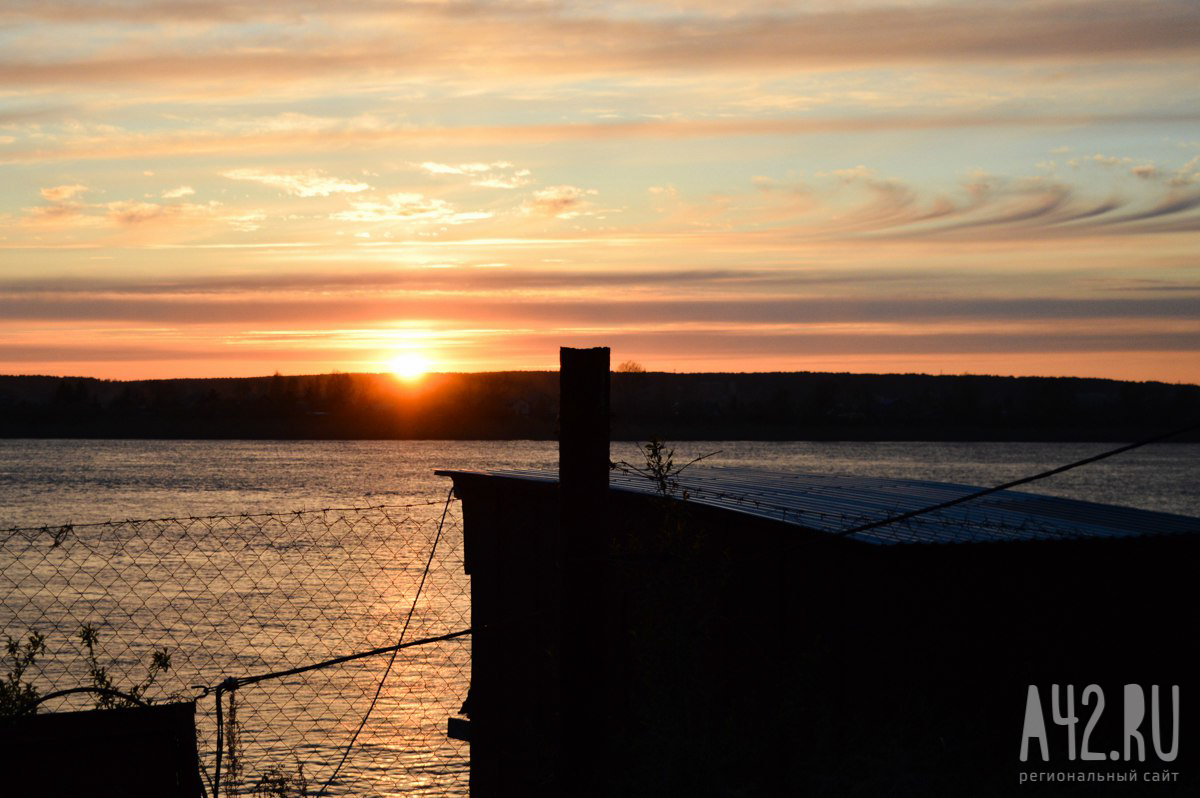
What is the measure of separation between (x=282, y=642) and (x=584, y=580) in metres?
29.2

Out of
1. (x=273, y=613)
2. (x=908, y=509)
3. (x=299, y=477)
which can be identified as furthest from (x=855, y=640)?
(x=299, y=477)

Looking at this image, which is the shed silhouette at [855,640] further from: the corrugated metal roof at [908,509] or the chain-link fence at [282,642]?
the chain-link fence at [282,642]

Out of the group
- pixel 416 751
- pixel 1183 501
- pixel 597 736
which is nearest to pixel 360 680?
pixel 416 751

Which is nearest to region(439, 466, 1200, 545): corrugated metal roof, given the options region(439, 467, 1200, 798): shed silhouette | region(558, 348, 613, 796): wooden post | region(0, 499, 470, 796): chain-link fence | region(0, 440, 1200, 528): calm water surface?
region(439, 467, 1200, 798): shed silhouette

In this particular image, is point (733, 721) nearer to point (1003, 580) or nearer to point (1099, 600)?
point (1003, 580)

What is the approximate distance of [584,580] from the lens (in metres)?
6.36

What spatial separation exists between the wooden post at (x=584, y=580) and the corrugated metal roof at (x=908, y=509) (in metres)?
1.97

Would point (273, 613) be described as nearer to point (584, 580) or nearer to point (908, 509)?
point (908, 509)

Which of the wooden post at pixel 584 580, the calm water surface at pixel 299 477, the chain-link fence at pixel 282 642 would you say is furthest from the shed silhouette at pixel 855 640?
the calm water surface at pixel 299 477

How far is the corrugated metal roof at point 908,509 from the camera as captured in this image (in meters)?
10.1

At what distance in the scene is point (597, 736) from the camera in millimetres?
6406

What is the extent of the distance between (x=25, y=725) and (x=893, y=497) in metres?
8.78

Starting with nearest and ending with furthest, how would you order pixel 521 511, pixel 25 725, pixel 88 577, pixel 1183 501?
pixel 25 725, pixel 521 511, pixel 88 577, pixel 1183 501

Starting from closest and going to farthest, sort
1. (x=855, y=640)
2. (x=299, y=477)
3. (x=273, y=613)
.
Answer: (x=855, y=640) < (x=273, y=613) < (x=299, y=477)
